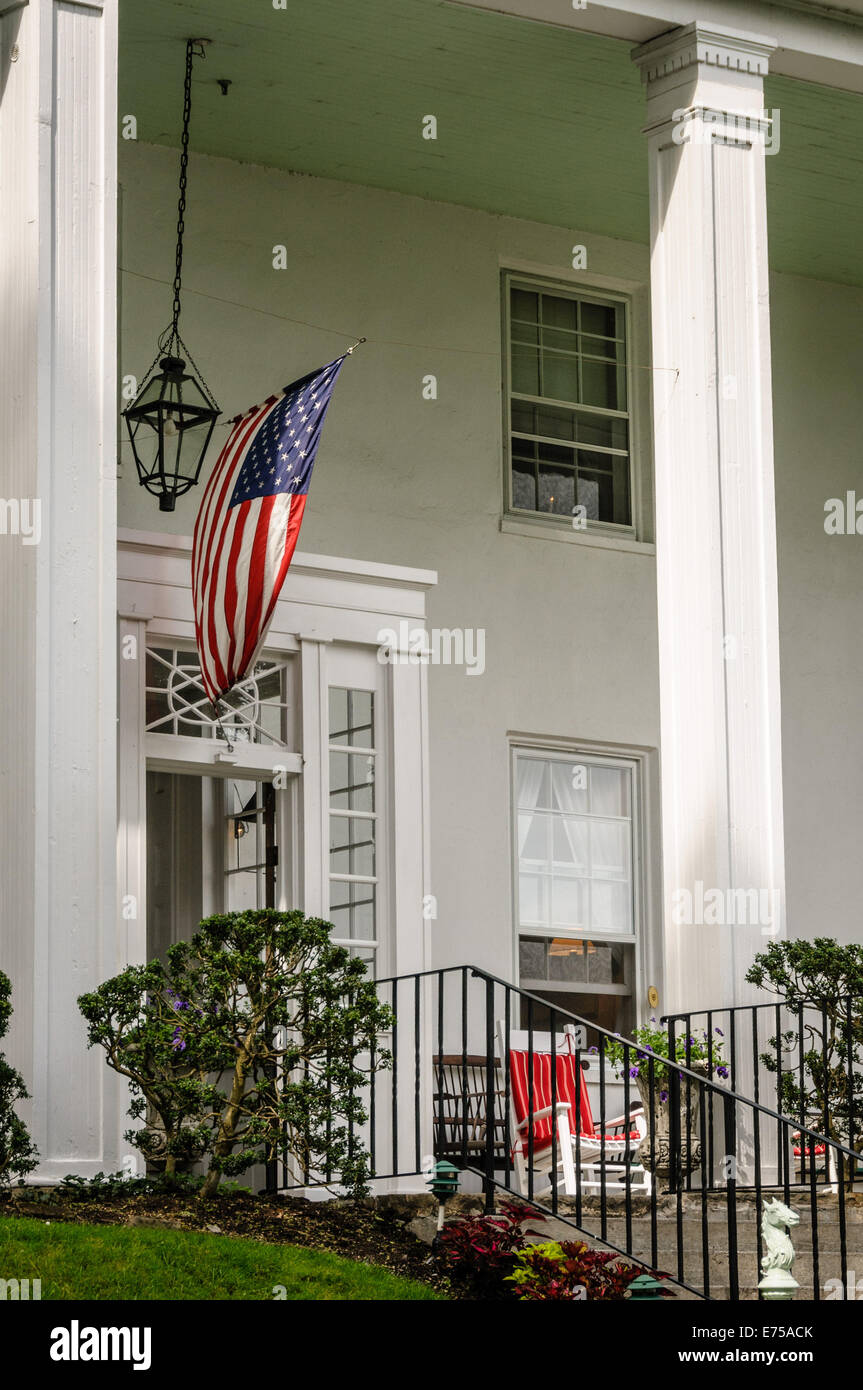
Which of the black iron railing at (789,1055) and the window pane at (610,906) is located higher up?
the window pane at (610,906)

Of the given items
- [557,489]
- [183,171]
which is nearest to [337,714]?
[557,489]

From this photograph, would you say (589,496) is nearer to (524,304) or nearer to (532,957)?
(524,304)

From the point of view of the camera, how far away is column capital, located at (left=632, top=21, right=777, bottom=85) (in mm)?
11047

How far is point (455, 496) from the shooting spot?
45.6 ft

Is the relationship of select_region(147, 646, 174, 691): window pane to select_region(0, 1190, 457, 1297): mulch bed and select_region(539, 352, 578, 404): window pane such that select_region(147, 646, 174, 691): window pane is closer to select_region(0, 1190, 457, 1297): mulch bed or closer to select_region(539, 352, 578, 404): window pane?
select_region(0, 1190, 457, 1297): mulch bed

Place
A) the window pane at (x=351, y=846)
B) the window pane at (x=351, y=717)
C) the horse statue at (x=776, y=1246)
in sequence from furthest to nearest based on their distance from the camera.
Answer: the window pane at (x=351, y=717)
the window pane at (x=351, y=846)
the horse statue at (x=776, y=1246)

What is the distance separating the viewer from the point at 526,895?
13.8 metres

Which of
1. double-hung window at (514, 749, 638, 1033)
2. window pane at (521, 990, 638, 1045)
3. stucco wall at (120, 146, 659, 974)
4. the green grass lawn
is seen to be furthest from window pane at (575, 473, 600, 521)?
the green grass lawn

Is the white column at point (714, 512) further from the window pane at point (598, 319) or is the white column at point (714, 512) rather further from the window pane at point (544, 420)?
the window pane at point (598, 319)

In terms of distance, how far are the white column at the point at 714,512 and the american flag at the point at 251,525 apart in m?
2.11

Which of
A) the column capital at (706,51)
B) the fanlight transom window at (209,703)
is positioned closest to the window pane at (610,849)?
the fanlight transom window at (209,703)

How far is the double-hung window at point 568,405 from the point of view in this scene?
1445cm
